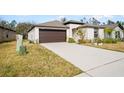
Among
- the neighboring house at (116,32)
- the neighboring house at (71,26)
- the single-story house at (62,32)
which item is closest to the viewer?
the single-story house at (62,32)

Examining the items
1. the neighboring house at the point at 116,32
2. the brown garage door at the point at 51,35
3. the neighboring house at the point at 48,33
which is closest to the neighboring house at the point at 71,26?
the neighboring house at the point at 48,33

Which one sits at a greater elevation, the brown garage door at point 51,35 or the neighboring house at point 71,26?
the neighboring house at point 71,26

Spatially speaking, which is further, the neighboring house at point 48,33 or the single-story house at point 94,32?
the single-story house at point 94,32

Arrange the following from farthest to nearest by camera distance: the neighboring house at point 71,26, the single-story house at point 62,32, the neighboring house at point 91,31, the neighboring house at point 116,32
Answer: the neighboring house at point 116,32
the neighboring house at point 71,26
the neighboring house at point 91,31
the single-story house at point 62,32

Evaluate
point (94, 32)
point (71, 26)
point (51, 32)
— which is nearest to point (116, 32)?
point (94, 32)

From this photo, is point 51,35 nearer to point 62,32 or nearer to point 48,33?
point 48,33

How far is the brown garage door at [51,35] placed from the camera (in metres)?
24.8

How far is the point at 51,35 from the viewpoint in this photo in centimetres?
2569

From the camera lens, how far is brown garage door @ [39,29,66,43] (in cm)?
2481

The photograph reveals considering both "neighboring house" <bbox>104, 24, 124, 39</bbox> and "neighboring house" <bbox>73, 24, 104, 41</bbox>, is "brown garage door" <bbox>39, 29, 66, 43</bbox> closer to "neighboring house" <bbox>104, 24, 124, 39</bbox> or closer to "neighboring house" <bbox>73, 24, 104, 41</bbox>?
"neighboring house" <bbox>73, 24, 104, 41</bbox>

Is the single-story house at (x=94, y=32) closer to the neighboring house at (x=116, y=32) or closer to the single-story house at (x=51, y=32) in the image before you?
the neighboring house at (x=116, y=32)
